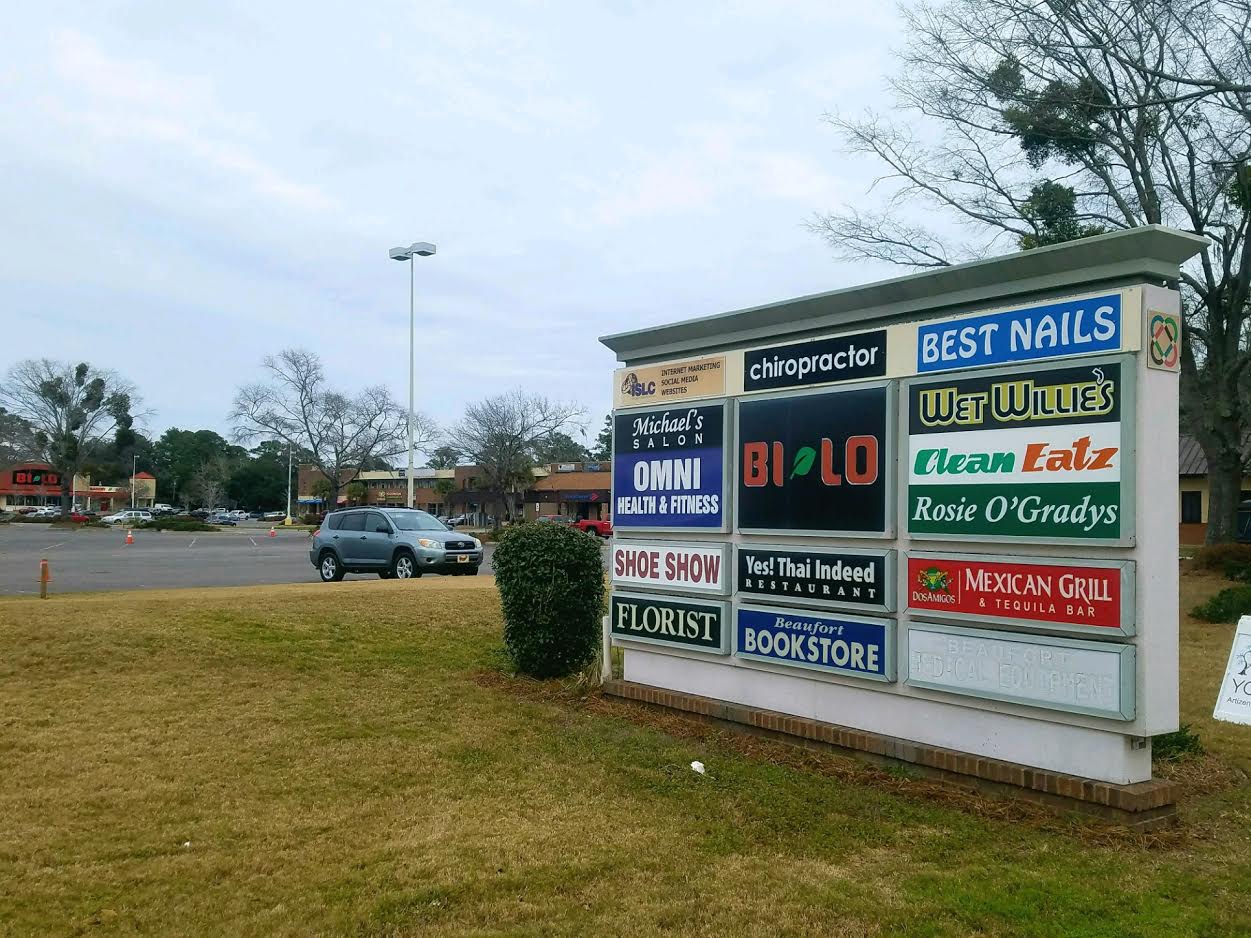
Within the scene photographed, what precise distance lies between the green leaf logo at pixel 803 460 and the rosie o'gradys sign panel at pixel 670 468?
0.77 m

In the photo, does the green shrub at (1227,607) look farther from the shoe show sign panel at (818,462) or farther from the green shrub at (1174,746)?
the shoe show sign panel at (818,462)

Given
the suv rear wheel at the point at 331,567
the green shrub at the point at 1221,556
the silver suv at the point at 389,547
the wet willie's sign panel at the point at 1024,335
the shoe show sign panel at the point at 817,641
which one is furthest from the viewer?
the green shrub at the point at 1221,556

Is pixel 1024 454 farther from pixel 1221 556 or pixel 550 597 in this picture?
pixel 1221 556

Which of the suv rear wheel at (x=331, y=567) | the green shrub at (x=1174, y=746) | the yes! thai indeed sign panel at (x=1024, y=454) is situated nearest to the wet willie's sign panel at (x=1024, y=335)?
the yes! thai indeed sign panel at (x=1024, y=454)

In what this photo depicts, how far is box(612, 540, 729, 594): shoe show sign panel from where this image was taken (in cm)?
809

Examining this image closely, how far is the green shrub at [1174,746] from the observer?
694 cm

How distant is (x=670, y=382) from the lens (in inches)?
345

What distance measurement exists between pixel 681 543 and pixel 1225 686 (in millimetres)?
3923

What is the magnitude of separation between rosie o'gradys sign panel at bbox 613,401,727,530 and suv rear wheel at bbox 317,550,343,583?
1153 cm

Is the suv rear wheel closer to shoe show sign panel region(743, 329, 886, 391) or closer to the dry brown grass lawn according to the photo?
the dry brown grass lawn

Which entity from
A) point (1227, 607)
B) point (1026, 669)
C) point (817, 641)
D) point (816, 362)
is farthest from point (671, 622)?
point (1227, 607)

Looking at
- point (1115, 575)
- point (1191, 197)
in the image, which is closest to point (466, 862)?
point (1115, 575)

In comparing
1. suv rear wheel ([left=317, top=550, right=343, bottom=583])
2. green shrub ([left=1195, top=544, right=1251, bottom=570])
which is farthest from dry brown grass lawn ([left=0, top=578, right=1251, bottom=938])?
green shrub ([left=1195, top=544, right=1251, bottom=570])

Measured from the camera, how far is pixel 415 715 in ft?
26.7
